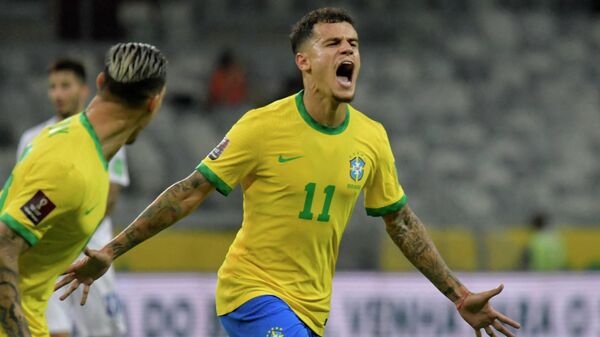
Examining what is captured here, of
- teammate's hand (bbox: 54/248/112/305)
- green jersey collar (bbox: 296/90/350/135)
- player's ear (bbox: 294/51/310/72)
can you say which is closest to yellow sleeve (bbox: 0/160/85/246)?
teammate's hand (bbox: 54/248/112/305)

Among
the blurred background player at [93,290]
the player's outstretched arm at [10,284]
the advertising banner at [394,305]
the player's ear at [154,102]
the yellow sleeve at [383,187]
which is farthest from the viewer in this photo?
the advertising banner at [394,305]

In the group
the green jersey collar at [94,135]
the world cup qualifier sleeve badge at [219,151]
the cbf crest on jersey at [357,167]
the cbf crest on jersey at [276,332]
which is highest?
the green jersey collar at [94,135]

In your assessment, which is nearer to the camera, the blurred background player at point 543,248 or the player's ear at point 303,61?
the player's ear at point 303,61

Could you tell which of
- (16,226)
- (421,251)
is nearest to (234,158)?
(421,251)

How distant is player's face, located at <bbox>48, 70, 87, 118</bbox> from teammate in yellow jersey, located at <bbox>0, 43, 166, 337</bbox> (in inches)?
134

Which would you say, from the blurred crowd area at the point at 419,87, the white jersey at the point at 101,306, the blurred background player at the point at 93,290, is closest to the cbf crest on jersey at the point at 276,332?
the blurred background player at the point at 93,290

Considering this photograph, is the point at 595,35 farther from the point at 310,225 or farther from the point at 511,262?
the point at 310,225

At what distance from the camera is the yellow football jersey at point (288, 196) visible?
5.59 m

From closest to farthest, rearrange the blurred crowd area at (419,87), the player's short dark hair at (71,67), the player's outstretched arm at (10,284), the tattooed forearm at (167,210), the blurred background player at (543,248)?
the player's outstretched arm at (10,284)
the tattooed forearm at (167,210)
the player's short dark hair at (71,67)
the blurred background player at (543,248)
the blurred crowd area at (419,87)

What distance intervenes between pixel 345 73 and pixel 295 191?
0.64 meters

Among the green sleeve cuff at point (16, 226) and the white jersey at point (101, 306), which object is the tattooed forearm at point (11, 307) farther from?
the white jersey at point (101, 306)

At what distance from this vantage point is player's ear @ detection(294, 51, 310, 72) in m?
5.79

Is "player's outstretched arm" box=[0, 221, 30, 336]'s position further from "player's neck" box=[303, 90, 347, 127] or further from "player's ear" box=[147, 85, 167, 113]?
"player's neck" box=[303, 90, 347, 127]

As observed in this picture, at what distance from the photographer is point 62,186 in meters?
4.35
